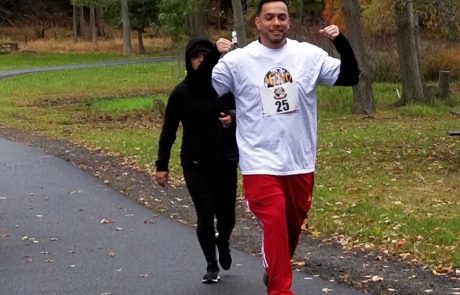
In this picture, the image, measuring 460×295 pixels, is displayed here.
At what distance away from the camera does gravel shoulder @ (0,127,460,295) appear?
7379 mm

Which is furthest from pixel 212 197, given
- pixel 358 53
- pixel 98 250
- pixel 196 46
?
pixel 358 53

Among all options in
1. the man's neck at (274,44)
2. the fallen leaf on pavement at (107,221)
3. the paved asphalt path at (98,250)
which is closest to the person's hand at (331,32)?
the man's neck at (274,44)

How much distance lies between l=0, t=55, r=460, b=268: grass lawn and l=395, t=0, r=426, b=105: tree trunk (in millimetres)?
603

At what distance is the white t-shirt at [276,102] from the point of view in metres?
6.12

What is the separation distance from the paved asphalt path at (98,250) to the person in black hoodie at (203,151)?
486 millimetres

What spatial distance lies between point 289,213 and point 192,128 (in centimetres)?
141

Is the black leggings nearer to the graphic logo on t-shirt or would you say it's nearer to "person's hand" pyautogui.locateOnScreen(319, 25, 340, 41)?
the graphic logo on t-shirt

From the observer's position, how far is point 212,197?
7629mm

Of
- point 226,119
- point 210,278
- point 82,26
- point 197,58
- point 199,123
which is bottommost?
point 82,26

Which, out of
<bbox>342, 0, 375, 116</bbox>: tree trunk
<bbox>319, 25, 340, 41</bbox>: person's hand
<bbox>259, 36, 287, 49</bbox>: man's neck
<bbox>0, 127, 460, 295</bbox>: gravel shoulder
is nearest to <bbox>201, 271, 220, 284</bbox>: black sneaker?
<bbox>0, 127, 460, 295</bbox>: gravel shoulder

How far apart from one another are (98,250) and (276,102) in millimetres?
3553

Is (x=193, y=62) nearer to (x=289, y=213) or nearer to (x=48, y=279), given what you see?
(x=289, y=213)

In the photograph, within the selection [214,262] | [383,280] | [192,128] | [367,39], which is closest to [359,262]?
[383,280]

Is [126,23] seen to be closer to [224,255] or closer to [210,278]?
[224,255]
